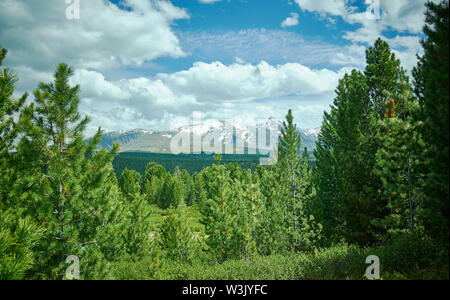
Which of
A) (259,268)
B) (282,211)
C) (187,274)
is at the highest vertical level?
(282,211)

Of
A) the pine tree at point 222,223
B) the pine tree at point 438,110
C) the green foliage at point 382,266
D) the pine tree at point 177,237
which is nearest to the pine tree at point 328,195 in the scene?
the green foliage at point 382,266

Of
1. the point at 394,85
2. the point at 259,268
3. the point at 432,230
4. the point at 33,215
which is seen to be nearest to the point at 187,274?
the point at 259,268

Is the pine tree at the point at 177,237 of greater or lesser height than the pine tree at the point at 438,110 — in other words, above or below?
below

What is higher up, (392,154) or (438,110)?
(438,110)

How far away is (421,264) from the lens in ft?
26.9

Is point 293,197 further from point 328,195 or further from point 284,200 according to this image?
point 328,195

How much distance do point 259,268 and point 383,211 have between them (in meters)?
7.52

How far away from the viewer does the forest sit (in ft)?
20.4

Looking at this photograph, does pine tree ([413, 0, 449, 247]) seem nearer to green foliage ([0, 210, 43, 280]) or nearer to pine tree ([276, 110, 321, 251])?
green foliage ([0, 210, 43, 280])

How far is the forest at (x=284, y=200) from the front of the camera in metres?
6.21

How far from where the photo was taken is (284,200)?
17781 millimetres

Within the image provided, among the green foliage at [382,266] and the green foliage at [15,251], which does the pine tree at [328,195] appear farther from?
the green foliage at [15,251]

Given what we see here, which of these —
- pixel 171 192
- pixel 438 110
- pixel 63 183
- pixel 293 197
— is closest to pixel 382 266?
pixel 438 110
